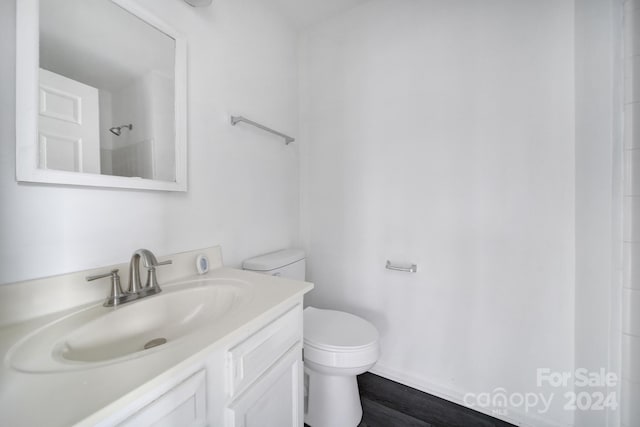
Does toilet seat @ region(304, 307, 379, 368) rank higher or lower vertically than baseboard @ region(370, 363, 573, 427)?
higher

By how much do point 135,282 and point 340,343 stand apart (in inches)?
33.9

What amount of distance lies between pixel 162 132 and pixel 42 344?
30.3 inches

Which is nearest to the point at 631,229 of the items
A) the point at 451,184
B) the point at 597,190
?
the point at 597,190

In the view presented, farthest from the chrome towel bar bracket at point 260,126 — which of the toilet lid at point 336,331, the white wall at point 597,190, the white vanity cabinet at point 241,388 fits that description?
the white wall at point 597,190

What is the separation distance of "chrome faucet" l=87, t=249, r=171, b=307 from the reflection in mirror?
1.06ft

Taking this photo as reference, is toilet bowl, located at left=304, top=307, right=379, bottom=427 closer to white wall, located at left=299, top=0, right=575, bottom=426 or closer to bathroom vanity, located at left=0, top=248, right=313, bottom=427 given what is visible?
bathroom vanity, located at left=0, top=248, right=313, bottom=427

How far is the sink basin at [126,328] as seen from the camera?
1.62 ft

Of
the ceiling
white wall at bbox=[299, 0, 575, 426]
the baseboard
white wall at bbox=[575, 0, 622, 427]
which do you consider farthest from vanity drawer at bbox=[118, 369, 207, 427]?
the ceiling

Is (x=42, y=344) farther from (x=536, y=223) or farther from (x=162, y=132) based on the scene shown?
(x=536, y=223)

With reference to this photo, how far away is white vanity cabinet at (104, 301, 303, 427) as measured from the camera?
450 millimetres

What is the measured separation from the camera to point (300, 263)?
1502mm

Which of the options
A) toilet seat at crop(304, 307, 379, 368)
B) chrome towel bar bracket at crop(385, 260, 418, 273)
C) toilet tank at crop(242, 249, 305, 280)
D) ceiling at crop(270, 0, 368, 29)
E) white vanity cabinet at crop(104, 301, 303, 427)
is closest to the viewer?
white vanity cabinet at crop(104, 301, 303, 427)

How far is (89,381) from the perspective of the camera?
41cm

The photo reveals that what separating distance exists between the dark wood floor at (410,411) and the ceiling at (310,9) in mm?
2433
